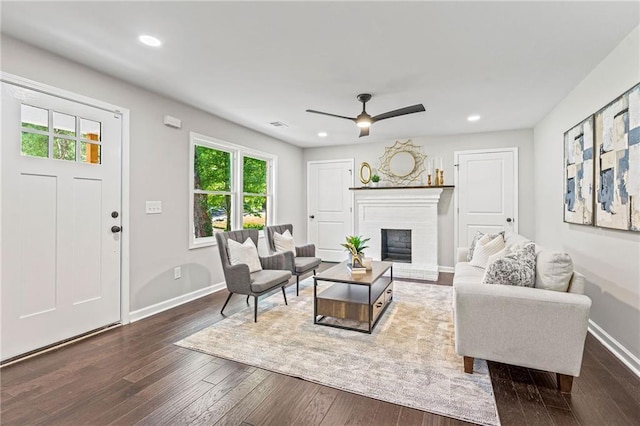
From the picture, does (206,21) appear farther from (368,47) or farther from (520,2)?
(520,2)

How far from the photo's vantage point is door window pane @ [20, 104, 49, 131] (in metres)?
2.47

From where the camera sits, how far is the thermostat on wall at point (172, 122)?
3617 millimetres

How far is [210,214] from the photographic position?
4.46 metres

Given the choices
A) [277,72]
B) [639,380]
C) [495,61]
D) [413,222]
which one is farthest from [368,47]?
[413,222]

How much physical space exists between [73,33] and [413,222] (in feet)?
16.5

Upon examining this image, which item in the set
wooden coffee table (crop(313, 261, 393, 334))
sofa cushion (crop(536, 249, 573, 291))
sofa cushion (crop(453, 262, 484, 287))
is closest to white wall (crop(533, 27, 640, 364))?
sofa cushion (crop(536, 249, 573, 291))

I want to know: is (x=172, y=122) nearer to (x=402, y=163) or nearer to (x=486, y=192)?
(x=402, y=163)

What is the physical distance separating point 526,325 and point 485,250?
1.79 meters

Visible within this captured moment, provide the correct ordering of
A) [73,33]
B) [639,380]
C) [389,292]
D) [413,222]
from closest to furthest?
1. [639,380]
2. [73,33]
3. [389,292]
4. [413,222]

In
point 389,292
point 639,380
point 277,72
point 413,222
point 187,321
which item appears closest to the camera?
point 639,380

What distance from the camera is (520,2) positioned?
194 cm

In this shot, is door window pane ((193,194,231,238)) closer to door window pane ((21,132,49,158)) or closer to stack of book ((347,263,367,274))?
door window pane ((21,132,49,158))

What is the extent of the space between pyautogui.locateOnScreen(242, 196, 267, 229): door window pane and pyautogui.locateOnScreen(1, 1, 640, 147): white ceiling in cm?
180

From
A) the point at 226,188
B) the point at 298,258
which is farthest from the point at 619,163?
the point at 226,188
